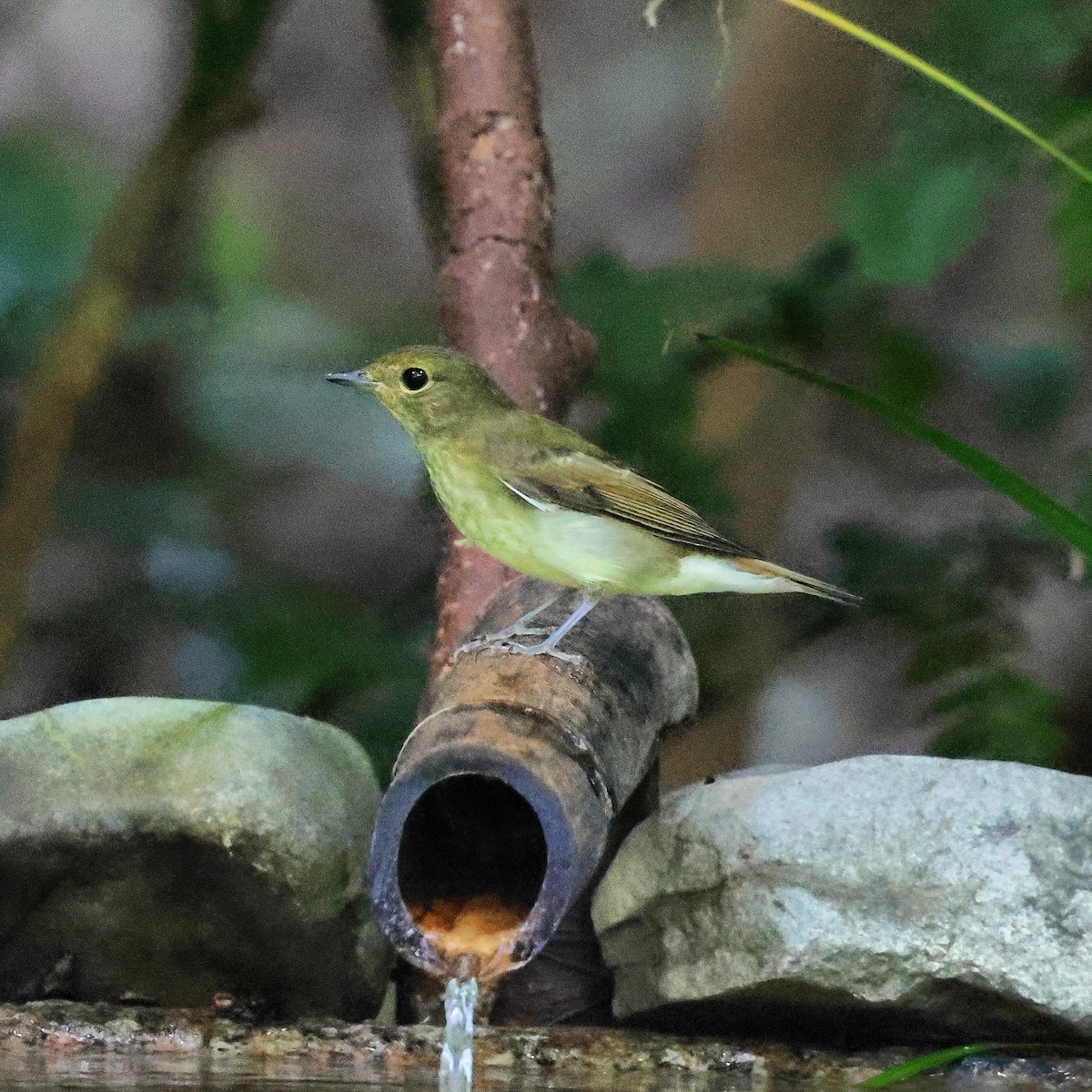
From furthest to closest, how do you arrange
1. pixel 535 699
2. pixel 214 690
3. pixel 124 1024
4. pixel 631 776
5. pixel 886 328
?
pixel 886 328
pixel 214 690
pixel 124 1024
pixel 631 776
pixel 535 699

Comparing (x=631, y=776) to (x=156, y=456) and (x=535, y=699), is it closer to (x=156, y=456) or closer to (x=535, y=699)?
(x=535, y=699)

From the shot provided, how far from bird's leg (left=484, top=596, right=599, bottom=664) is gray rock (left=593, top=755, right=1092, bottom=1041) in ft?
1.03

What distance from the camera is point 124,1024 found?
233cm

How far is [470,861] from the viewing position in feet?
6.73

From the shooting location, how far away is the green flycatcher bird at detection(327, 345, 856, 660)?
2385 millimetres

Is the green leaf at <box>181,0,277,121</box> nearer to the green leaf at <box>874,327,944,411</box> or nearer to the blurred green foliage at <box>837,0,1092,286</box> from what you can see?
the blurred green foliage at <box>837,0,1092,286</box>

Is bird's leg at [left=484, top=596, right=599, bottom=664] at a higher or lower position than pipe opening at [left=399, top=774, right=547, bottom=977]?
higher

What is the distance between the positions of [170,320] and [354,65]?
28.9 inches

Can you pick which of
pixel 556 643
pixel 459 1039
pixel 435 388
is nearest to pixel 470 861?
pixel 459 1039

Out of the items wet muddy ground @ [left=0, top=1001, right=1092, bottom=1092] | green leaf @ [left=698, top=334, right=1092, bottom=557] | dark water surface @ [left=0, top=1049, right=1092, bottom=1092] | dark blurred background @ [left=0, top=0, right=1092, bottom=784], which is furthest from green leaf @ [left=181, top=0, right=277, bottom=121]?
dark water surface @ [left=0, top=1049, right=1092, bottom=1092]

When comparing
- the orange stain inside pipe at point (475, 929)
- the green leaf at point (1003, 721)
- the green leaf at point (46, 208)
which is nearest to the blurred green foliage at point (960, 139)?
the green leaf at point (1003, 721)

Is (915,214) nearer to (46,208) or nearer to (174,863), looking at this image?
(46,208)

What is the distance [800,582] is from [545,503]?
0.40 metres

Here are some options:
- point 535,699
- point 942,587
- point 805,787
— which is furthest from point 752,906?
point 942,587
